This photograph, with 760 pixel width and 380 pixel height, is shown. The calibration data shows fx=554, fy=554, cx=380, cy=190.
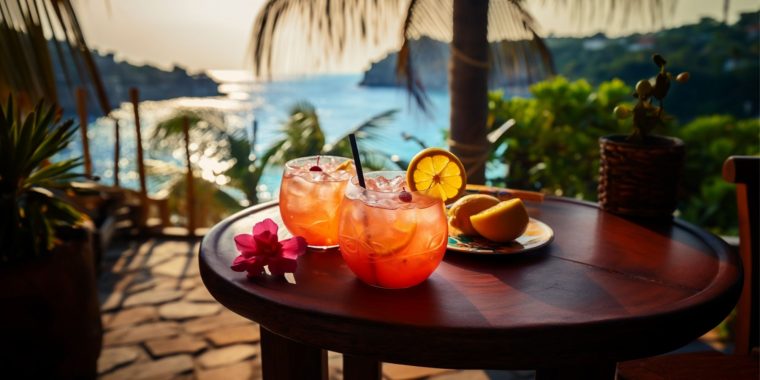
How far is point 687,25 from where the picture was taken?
5211 millimetres

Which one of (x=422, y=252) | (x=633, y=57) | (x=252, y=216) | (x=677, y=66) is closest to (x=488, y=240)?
(x=422, y=252)

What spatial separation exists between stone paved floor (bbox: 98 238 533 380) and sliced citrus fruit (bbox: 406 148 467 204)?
1330mm

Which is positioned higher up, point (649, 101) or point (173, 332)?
point (649, 101)

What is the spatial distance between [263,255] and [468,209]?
0.45m

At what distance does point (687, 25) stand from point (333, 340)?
5.58 metres

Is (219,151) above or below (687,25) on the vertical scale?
below

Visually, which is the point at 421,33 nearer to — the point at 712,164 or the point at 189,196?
the point at 189,196

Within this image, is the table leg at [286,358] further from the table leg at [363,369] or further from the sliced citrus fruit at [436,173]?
the sliced citrus fruit at [436,173]

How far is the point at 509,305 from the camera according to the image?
0.89 meters

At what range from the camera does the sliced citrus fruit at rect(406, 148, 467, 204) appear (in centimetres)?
110

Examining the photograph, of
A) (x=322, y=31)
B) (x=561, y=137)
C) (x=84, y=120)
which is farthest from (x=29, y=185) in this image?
(x=561, y=137)

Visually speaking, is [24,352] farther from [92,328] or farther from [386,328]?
[386,328]

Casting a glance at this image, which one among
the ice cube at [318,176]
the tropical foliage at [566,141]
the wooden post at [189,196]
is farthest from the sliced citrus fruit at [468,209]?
the wooden post at [189,196]

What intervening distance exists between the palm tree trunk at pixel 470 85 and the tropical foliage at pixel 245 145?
1975 millimetres
